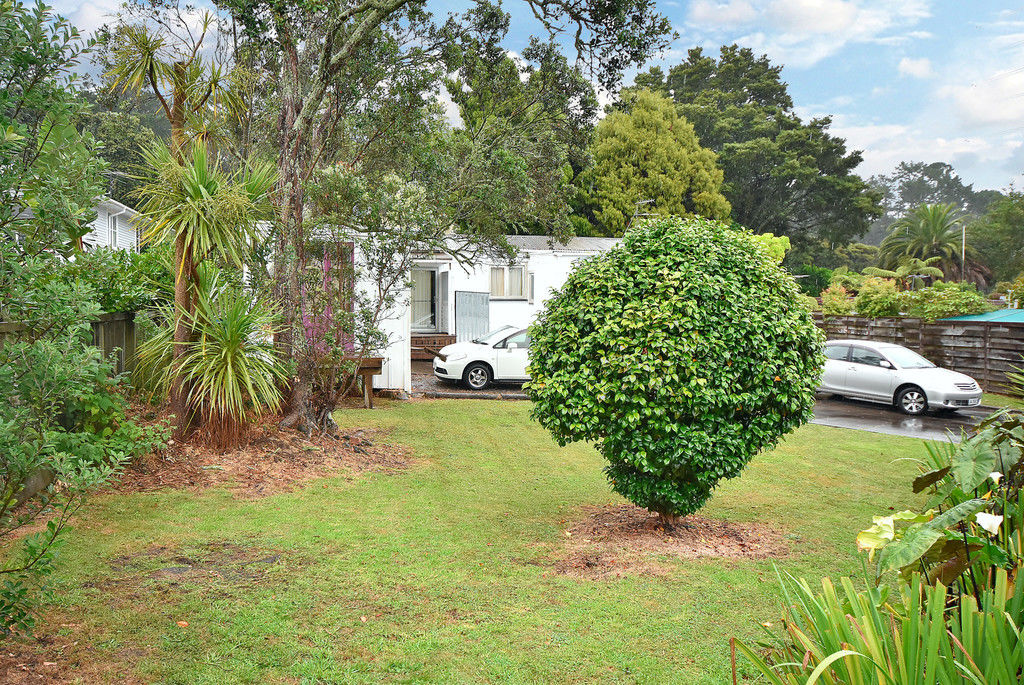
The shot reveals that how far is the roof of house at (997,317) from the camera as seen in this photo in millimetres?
18094

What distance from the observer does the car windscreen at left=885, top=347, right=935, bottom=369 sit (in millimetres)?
16055

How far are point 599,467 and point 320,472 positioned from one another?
3.42 meters

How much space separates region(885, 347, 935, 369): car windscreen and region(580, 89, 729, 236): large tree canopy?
22.4 metres

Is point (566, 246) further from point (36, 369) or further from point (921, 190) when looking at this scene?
point (921, 190)

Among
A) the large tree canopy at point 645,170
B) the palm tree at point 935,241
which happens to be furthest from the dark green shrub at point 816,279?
the palm tree at point 935,241

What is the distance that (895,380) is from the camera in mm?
15930

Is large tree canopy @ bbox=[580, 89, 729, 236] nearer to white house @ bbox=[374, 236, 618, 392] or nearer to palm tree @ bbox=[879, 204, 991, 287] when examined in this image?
white house @ bbox=[374, 236, 618, 392]

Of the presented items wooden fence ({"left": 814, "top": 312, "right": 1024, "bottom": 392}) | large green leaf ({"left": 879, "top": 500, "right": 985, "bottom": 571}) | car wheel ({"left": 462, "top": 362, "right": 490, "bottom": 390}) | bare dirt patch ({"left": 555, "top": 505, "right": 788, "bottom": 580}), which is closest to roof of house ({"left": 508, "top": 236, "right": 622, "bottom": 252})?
car wheel ({"left": 462, "top": 362, "right": 490, "bottom": 390})

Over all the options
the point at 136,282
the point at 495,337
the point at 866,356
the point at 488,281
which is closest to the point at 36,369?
the point at 136,282

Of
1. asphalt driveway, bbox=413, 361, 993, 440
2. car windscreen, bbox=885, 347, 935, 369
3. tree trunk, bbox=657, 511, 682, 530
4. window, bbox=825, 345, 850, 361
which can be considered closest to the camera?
tree trunk, bbox=657, 511, 682, 530

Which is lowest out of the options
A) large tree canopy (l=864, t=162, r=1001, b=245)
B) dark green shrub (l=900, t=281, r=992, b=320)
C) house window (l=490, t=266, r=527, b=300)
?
dark green shrub (l=900, t=281, r=992, b=320)

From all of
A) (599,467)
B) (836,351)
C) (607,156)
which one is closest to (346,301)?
(599,467)

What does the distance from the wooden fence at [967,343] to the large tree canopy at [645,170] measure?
19.0 m

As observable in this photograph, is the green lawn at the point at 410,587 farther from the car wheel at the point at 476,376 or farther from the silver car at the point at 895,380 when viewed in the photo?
the silver car at the point at 895,380
